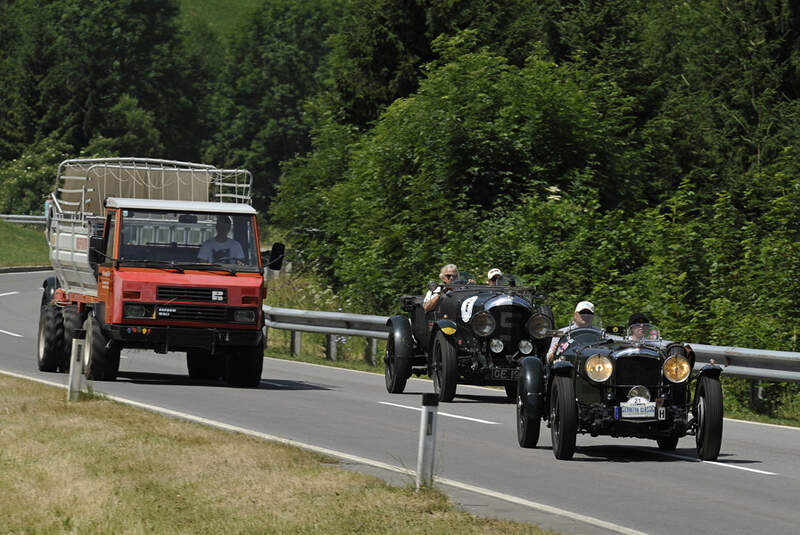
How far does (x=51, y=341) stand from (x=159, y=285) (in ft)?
10.2

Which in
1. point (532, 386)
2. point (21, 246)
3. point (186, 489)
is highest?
point (21, 246)

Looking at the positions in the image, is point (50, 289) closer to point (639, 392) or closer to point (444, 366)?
point (444, 366)

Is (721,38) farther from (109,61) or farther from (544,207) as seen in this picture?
(109,61)

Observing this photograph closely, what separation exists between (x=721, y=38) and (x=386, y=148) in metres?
21.6

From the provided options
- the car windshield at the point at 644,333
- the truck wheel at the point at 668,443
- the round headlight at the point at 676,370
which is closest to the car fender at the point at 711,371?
the round headlight at the point at 676,370

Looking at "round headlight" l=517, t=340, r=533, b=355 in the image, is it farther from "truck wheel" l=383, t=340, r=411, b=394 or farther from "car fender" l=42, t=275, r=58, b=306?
"car fender" l=42, t=275, r=58, b=306

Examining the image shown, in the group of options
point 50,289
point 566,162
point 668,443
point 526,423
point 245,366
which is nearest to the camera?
point 526,423

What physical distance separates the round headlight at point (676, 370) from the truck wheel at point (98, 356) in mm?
9271

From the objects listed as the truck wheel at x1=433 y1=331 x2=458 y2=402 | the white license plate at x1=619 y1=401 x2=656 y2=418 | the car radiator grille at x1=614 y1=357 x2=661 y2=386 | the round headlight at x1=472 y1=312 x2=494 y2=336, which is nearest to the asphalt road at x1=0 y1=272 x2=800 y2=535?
the truck wheel at x1=433 y1=331 x2=458 y2=402

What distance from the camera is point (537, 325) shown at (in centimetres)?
1803

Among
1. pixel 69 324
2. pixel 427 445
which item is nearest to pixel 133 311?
pixel 69 324

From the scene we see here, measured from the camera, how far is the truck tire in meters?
20.2

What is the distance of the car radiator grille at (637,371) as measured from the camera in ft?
41.9

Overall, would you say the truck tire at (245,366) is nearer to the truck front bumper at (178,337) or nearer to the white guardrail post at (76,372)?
the truck front bumper at (178,337)
